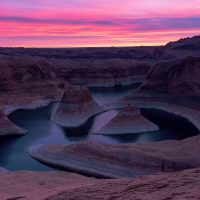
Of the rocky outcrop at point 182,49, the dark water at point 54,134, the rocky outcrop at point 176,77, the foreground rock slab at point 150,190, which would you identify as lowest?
the dark water at point 54,134

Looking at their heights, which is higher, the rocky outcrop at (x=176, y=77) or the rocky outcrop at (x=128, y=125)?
the rocky outcrop at (x=176, y=77)

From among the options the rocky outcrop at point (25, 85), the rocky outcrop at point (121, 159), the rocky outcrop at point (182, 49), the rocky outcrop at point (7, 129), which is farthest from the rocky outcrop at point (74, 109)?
the rocky outcrop at point (182, 49)

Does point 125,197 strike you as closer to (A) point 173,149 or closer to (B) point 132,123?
(A) point 173,149

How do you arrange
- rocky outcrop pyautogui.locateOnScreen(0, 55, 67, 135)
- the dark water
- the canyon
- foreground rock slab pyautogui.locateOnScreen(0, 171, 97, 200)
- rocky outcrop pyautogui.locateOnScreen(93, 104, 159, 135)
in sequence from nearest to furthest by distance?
the canyon < foreground rock slab pyautogui.locateOnScreen(0, 171, 97, 200) < the dark water < rocky outcrop pyautogui.locateOnScreen(93, 104, 159, 135) < rocky outcrop pyautogui.locateOnScreen(0, 55, 67, 135)

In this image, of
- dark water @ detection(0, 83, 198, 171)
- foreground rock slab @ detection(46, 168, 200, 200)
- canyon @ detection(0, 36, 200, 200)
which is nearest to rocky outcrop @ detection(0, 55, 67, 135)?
canyon @ detection(0, 36, 200, 200)

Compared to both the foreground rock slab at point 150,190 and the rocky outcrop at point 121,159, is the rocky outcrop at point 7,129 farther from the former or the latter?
the foreground rock slab at point 150,190

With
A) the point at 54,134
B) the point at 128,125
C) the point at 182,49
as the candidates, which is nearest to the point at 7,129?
the point at 54,134

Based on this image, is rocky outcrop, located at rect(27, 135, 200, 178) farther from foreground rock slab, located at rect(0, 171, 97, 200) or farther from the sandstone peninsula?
foreground rock slab, located at rect(0, 171, 97, 200)
